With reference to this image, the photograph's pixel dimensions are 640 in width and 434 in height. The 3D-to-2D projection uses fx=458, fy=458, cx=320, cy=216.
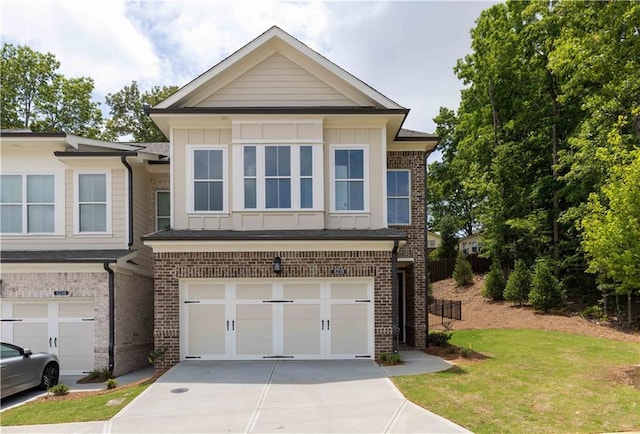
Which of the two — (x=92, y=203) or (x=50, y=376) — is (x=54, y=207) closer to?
(x=92, y=203)

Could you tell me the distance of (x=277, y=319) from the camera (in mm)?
12148

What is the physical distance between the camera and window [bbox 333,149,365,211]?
1317 centimetres

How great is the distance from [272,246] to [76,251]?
620 cm

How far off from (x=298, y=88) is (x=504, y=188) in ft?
57.7

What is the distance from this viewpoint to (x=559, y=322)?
19.5 metres

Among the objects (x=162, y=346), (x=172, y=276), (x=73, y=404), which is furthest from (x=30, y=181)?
(x=73, y=404)

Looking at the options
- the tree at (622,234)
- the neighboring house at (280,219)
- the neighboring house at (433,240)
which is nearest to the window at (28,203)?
the neighboring house at (280,219)

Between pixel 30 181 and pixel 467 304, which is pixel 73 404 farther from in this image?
pixel 467 304

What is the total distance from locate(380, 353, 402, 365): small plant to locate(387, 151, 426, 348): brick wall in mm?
3022

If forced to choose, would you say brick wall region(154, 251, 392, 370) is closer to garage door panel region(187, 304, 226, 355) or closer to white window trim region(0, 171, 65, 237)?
garage door panel region(187, 304, 226, 355)

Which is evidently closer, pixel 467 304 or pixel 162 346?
pixel 162 346

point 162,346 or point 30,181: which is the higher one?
point 30,181

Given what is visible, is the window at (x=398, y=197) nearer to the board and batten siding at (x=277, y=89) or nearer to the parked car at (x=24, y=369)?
the board and batten siding at (x=277, y=89)

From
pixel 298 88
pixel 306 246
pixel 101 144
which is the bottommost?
pixel 306 246
